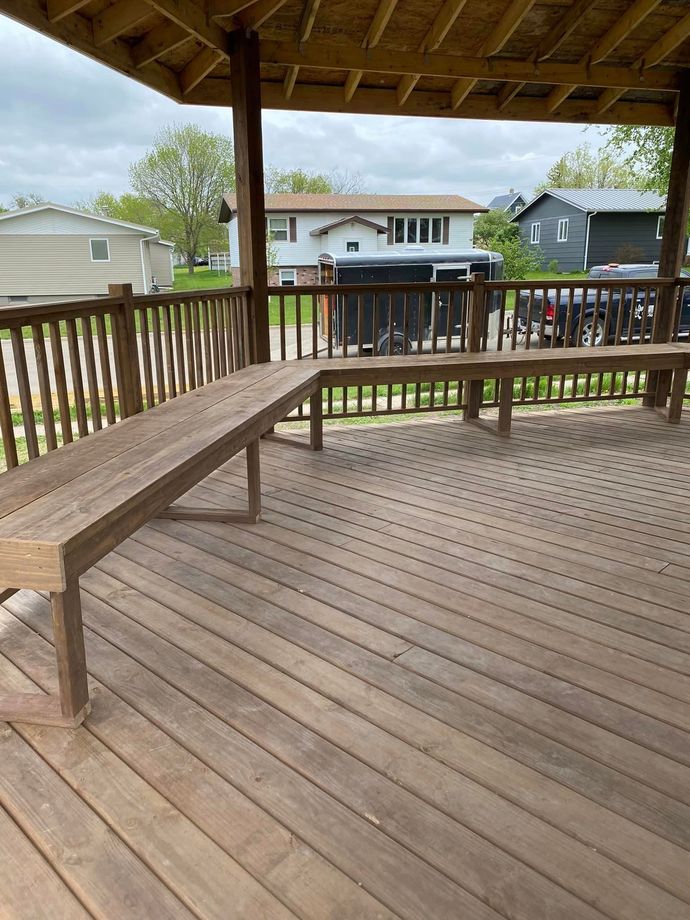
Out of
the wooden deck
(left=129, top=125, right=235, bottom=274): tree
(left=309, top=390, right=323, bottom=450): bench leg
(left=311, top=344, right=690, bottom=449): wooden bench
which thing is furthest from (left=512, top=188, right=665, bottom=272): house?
the wooden deck

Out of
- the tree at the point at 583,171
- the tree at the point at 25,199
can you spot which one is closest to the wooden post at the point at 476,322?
→ the tree at the point at 25,199

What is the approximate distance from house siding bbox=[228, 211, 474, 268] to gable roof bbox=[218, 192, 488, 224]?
0.16m

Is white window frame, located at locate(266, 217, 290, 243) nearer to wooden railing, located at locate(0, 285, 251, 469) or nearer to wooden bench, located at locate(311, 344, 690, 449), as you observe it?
wooden bench, located at locate(311, 344, 690, 449)

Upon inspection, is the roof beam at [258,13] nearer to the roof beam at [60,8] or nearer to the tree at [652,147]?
the roof beam at [60,8]

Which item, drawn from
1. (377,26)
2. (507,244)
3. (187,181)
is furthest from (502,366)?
(507,244)

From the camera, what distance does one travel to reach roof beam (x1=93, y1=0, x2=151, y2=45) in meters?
3.18

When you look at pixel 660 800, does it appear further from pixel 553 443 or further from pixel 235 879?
pixel 553 443

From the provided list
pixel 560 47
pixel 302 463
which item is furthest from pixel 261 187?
pixel 560 47

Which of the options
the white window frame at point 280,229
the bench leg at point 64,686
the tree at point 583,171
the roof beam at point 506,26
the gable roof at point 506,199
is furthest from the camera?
the gable roof at point 506,199

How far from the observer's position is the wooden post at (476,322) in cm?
471

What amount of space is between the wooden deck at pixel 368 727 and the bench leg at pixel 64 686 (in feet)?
0.12

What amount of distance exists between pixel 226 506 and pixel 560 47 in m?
3.99

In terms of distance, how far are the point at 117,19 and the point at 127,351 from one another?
1768 mm

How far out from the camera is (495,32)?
426cm
